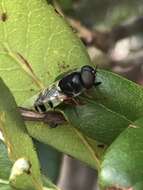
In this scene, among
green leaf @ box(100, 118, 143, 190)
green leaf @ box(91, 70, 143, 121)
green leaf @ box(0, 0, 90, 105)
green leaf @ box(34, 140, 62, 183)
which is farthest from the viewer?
green leaf @ box(34, 140, 62, 183)

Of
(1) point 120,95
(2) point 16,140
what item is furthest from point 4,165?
(1) point 120,95

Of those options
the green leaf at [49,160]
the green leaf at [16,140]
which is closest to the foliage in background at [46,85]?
the green leaf at [16,140]

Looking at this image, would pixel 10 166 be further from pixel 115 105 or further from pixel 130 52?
pixel 130 52

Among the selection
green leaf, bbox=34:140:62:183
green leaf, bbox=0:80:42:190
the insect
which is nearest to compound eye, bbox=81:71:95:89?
the insect

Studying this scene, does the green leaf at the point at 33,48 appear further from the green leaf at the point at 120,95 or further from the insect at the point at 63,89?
the green leaf at the point at 120,95

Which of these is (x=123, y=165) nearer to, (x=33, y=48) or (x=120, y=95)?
(x=120, y=95)

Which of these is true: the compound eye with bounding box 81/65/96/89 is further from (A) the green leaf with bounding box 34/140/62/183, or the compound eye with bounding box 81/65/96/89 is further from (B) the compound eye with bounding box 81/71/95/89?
(A) the green leaf with bounding box 34/140/62/183
